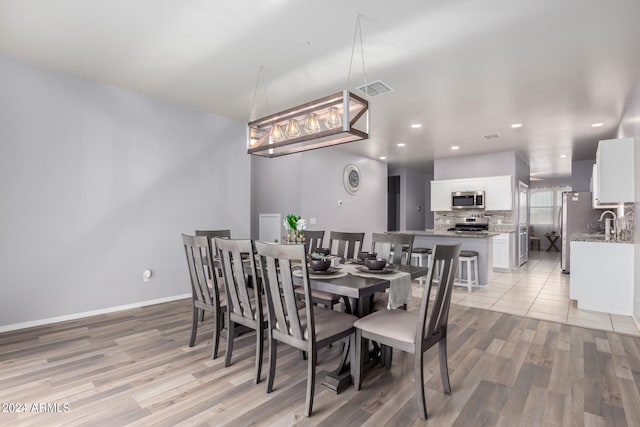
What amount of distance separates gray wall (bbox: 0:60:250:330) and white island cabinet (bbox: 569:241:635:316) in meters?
4.72

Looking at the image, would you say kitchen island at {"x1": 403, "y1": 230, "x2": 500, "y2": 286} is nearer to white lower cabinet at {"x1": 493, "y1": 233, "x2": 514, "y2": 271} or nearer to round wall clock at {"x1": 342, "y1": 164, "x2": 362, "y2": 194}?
white lower cabinet at {"x1": 493, "y1": 233, "x2": 514, "y2": 271}

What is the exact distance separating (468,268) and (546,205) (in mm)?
8688

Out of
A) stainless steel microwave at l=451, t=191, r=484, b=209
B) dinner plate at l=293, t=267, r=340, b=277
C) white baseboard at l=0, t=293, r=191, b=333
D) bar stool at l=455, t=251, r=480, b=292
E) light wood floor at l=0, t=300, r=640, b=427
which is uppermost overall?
stainless steel microwave at l=451, t=191, r=484, b=209

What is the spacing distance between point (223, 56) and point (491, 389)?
11.1ft

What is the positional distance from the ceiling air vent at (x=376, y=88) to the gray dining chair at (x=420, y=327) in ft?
7.28

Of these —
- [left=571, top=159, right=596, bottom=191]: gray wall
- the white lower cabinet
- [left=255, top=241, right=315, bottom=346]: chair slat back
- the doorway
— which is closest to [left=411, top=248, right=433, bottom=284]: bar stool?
the white lower cabinet

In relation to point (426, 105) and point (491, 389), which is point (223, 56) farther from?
point (491, 389)

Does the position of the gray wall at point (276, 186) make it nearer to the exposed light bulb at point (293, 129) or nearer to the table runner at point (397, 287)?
the exposed light bulb at point (293, 129)

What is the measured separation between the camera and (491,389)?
6.96 ft

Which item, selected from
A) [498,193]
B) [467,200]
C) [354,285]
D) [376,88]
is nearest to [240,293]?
[354,285]

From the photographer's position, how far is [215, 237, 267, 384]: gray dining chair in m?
2.18

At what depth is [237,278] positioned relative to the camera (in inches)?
90.5

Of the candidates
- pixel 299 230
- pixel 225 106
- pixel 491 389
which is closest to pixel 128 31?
pixel 225 106

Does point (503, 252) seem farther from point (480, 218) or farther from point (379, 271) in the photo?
point (379, 271)
